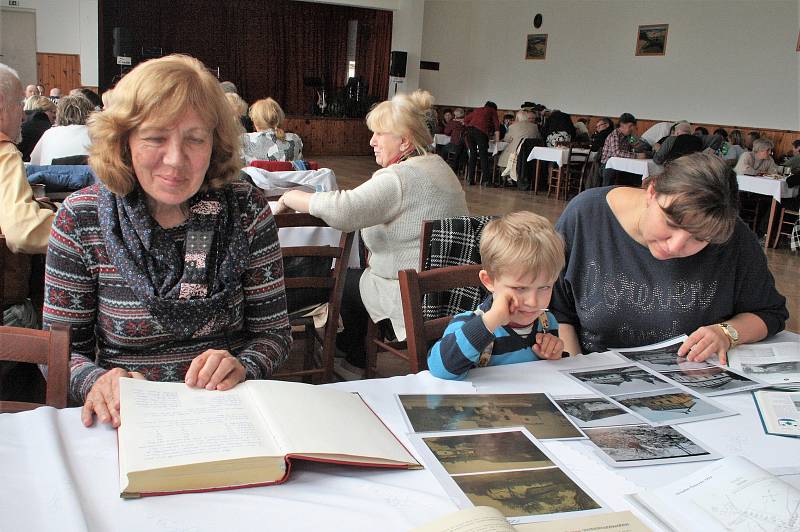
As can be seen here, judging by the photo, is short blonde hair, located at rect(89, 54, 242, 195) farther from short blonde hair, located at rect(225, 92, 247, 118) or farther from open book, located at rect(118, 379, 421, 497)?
open book, located at rect(118, 379, 421, 497)

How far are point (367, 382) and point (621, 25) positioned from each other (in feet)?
40.5

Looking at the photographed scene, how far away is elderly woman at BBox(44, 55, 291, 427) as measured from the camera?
139 cm

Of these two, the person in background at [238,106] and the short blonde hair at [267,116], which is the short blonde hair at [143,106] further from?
the short blonde hair at [267,116]

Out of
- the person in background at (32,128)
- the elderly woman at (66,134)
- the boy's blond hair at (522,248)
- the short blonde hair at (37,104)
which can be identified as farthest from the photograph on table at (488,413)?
the short blonde hair at (37,104)

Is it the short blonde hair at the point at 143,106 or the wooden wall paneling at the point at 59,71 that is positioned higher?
the wooden wall paneling at the point at 59,71

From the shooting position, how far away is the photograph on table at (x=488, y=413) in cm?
122

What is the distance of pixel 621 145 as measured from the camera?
930 centimetres

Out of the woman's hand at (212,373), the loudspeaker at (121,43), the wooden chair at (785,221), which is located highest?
the loudspeaker at (121,43)

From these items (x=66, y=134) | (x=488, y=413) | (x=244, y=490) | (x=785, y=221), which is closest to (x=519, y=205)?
(x=785, y=221)

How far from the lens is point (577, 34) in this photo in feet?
42.7

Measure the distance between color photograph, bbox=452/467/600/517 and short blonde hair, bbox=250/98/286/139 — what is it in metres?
4.07

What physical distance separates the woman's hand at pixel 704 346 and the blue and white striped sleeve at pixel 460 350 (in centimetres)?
57

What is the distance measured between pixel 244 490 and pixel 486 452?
39 centimetres

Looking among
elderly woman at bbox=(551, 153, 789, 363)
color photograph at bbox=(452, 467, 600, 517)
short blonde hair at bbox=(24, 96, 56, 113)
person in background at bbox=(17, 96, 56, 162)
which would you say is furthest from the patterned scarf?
short blonde hair at bbox=(24, 96, 56, 113)
